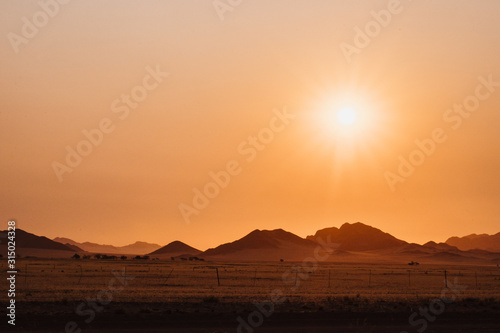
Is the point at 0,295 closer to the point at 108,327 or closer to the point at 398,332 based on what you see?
the point at 108,327

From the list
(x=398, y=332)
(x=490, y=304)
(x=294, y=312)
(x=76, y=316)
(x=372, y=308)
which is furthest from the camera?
(x=490, y=304)

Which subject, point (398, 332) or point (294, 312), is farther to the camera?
point (294, 312)

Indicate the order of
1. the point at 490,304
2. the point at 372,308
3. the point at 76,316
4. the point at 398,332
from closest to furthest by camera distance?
the point at 398,332, the point at 76,316, the point at 372,308, the point at 490,304

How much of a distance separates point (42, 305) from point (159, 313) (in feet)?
22.7

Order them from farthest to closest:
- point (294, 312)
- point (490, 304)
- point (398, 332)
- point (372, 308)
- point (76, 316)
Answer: point (490, 304) < point (372, 308) < point (294, 312) < point (76, 316) < point (398, 332)

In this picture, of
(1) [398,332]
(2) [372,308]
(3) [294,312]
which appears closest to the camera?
(1) [398,332]

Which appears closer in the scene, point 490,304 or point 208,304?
point 208,304

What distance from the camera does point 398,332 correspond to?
27.0m

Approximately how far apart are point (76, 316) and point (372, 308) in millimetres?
15190

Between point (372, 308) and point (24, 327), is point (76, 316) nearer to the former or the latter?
point (24, 327)

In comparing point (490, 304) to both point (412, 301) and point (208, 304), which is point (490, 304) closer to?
point (412, 301)

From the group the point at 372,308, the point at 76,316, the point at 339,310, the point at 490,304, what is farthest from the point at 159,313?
the point at 490,304

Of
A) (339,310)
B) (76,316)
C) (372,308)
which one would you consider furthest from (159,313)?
(372,308)

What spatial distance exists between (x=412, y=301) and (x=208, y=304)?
42.4 feet
